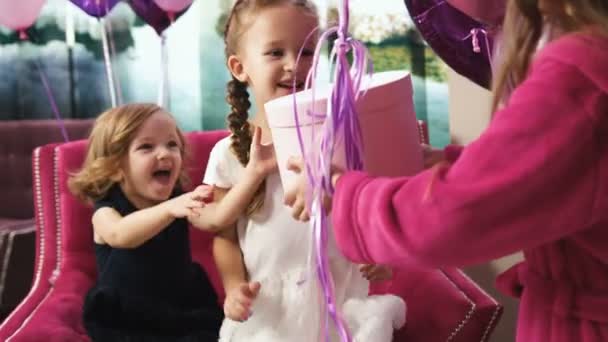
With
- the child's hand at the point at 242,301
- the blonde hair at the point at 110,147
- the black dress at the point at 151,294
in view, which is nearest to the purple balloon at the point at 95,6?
the blonde hair at the point at 110,147

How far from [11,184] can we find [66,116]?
39cm

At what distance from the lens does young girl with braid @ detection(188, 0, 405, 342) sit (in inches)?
51.2

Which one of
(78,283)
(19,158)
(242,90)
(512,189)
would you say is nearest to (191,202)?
(242,90)

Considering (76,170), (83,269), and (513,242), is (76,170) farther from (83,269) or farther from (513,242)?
(513,242)

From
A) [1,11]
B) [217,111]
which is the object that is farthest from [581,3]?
[217,111]

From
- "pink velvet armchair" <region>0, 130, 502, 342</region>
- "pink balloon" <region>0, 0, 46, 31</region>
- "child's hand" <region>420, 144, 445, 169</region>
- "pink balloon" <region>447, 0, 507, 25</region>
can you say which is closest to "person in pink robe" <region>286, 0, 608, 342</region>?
"child's hand" <region>420, 144, 445, 169</region>

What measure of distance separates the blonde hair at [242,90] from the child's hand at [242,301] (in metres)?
0.15

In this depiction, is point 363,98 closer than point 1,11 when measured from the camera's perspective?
Yes

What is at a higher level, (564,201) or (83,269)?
(564,201)

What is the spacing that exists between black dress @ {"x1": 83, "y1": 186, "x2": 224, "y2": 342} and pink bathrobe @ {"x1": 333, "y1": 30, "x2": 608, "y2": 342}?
772mm

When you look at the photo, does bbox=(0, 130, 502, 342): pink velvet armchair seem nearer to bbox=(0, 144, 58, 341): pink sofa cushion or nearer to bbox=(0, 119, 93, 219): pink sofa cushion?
bbox=(0, 144, 58, 341): pink sofa cushion

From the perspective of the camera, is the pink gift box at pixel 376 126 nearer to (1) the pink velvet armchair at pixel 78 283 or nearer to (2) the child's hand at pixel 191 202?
(2) the child's hand at pixel 191 202

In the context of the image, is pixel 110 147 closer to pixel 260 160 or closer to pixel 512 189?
pixel 260 160

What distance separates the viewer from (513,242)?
0.74 metres
